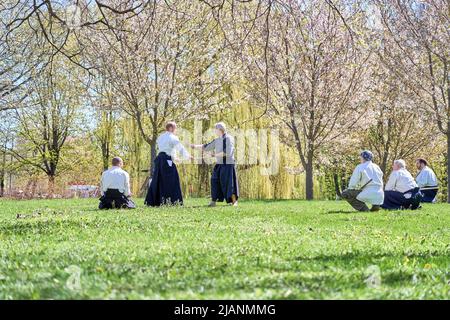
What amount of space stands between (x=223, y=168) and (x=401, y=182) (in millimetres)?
4614

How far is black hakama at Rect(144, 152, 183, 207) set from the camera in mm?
16422

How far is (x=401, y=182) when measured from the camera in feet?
55.0

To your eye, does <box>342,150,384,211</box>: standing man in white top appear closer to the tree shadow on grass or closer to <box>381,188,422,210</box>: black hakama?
<box>381,188,422,210</box>: black hakama

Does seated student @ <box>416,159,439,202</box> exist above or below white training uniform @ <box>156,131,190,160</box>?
below

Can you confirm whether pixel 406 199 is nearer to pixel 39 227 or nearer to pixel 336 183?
pixel 39 227

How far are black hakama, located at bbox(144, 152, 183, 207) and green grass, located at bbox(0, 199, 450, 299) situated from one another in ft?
18.9

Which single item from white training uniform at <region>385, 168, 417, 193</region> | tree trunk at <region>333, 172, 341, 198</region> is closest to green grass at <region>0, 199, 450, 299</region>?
white training uniform at <region>385, 168, 417, 193</region>

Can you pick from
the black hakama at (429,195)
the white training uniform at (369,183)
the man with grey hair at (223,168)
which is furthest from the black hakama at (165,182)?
the black hakama at (429,195)

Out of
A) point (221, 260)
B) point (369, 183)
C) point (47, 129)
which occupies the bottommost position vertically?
point (221, 260)

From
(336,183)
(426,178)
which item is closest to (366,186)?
(426,178)

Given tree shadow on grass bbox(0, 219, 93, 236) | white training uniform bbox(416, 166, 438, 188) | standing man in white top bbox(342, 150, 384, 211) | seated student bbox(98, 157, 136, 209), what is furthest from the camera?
white training uniform bbox(416, 166, 438, 188)

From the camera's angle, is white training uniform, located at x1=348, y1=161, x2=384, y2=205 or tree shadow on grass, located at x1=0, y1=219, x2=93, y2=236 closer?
tree shadow on grass, located at x1=0, y1=219, x2=93, y2=236

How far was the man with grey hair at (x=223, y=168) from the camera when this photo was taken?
17.2 meters
